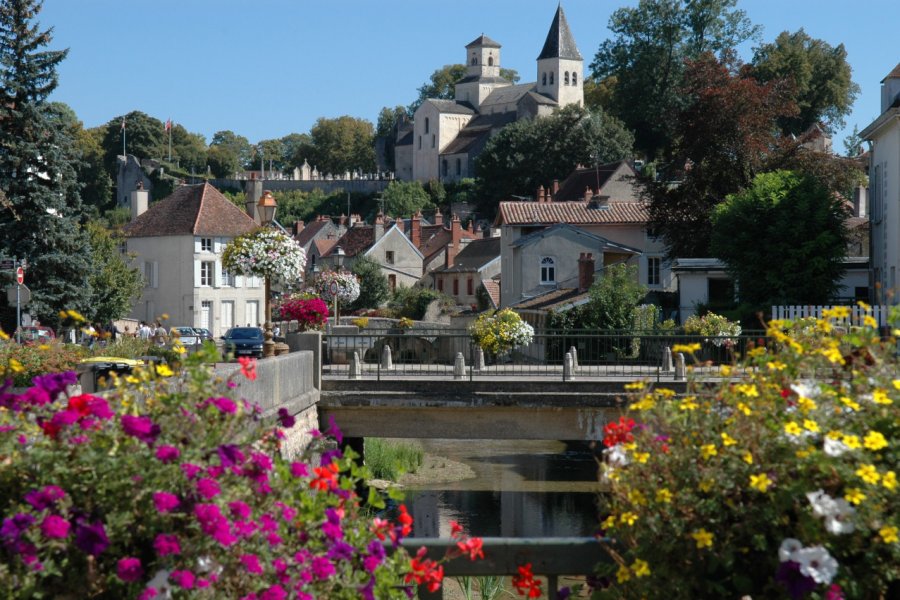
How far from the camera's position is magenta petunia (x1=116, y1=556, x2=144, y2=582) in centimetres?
423

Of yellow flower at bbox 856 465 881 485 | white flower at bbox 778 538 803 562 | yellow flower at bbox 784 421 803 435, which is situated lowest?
white flower at bbox 778 538 803 562

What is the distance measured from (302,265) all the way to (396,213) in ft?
318

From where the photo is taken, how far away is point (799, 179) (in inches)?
1470

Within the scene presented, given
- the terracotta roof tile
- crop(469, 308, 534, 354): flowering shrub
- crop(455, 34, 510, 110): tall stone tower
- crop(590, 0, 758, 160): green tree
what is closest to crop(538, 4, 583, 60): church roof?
crop(455, 34, 510, 110): tall stone tower

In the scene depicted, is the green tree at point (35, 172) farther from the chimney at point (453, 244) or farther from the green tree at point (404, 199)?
the green tree at point (404, 199)

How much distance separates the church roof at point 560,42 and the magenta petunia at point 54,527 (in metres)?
141

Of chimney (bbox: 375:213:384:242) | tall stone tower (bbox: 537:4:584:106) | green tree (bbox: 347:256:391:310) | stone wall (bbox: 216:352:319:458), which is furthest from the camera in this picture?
tall stone tower (bbox: 537:4:584:106)

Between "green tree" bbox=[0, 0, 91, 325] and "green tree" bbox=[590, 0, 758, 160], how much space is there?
2221 inches

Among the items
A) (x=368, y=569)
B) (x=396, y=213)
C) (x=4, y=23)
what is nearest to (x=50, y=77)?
(x=4, y=23)

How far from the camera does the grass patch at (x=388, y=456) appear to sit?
91.5ft

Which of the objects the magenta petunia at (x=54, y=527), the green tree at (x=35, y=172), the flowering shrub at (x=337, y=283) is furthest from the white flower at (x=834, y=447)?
the green tree at (x=35, y=172)

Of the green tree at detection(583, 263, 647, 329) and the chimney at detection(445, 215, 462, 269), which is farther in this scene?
the chimney at detection(445, 215, 462, 269)

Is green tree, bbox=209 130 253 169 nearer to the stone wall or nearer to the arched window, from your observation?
the arched window

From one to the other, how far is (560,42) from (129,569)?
14328 centimetres
